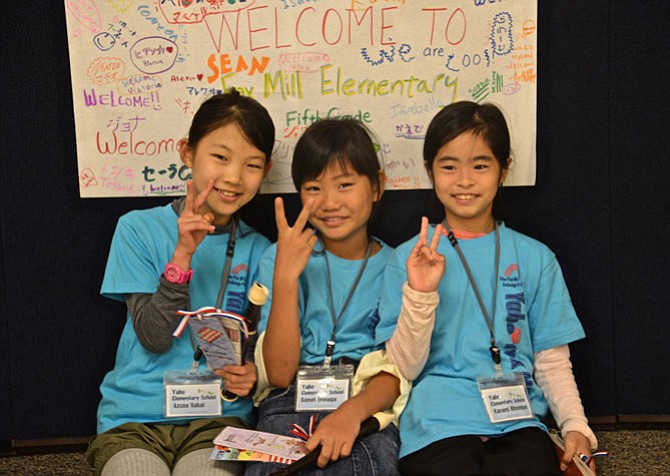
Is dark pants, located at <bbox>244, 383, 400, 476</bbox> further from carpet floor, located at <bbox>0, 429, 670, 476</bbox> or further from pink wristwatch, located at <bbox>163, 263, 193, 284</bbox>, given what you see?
carpet floor, located at <bbox>0, 429, 670, 476</bbox>

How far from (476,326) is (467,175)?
1.57 feet

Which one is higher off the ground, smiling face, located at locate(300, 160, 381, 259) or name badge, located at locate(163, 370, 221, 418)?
smiling face, located at locate(300, 160, 381, 259)

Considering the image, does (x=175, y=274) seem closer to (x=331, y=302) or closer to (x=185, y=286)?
(x=185, y=286)

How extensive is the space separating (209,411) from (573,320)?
120 cm

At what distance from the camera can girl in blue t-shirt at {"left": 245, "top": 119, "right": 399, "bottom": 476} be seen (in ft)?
6.69

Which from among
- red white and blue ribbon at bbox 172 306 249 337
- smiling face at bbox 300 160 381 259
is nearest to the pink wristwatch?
red white and blue ribbon at bbox 172 306 249 337

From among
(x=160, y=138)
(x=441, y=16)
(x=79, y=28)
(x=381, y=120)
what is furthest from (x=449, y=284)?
(x=79, y=28)

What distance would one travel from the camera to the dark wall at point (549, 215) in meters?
2.62

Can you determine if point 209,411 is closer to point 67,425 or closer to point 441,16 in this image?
point 67,425

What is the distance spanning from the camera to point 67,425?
2746 mm

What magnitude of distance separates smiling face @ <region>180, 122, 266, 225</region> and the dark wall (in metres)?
0.45

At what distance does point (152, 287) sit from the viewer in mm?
2180

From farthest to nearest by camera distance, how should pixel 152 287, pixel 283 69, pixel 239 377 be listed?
pixel 283 69 → pixel 152 287 → pixel 239 377

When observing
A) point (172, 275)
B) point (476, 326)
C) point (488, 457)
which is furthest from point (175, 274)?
point (488, 457)
